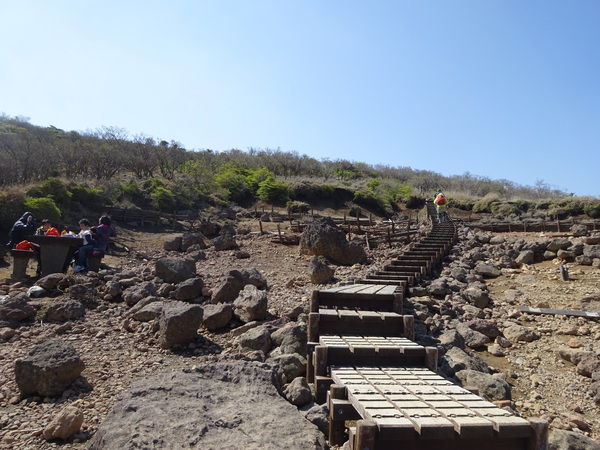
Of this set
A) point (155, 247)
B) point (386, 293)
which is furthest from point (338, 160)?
point (386, 293)

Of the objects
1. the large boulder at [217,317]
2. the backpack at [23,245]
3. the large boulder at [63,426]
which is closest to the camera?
the large boulder at [63,426]

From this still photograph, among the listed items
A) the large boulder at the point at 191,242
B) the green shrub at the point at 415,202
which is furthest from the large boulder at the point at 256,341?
the green shrub at the point at 415,202

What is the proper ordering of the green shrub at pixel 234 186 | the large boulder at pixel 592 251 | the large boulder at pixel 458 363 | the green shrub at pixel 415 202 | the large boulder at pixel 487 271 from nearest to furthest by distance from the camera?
1. the large boulder at pixel 458 363
2. the large boulder at pixel 487 271
3. the large boulder at pixel 592 251
4. the green shrub at pixel 234 186
5. the green shrub at pixel 415 202

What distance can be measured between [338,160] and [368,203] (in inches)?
1008

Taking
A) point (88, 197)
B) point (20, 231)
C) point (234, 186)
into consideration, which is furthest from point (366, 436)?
point (234, 186)

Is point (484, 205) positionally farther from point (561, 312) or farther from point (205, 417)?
point (205, 417)

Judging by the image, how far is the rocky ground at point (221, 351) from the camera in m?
4.32

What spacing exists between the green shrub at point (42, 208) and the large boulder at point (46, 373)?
39.2 feet

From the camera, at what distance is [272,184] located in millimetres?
33531

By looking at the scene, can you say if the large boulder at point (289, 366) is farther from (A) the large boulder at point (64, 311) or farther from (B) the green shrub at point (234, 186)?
(B) the green shrub at point (234, 186)

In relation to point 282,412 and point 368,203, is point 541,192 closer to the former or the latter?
point 368,203

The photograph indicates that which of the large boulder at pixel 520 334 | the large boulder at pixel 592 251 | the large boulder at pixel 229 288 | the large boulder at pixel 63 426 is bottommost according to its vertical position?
the large boulder at pixel 63 426

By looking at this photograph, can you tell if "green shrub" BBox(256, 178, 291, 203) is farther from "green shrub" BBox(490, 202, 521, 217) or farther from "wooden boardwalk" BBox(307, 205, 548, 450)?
"wooden boardwalk" BBox(307, 205, 548, 450)

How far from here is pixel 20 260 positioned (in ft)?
30.0
